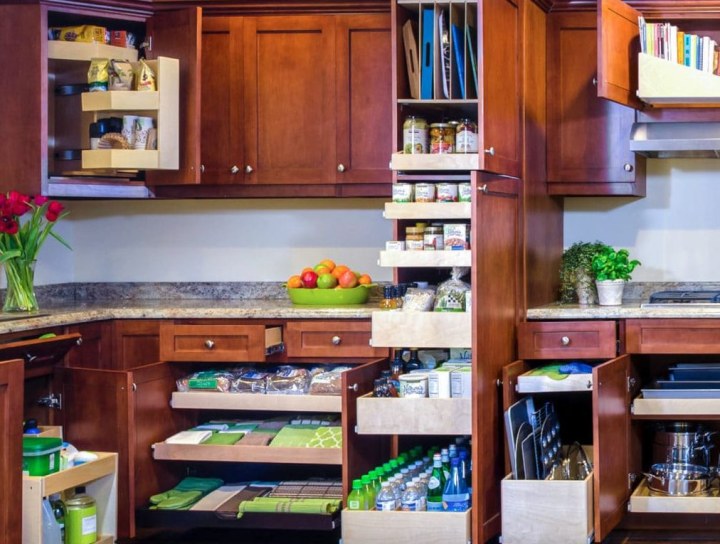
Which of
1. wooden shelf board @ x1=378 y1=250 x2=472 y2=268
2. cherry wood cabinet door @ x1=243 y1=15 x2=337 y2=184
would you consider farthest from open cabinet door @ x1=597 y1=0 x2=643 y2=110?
cherry wood cabinet door @ x1=243 y1=15 x2=337 y2=184

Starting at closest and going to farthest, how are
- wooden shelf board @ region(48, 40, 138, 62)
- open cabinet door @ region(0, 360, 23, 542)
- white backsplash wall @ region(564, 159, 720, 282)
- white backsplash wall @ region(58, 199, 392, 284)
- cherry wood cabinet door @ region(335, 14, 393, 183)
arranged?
open cabinet door @ region(0, 360, 23, 542) → wooden shelf board @ region(48, 40, 138, 62) → cherry wood cabinet door @ region(335, 14, 393, 183) → white backsplash wall @ region(564, 159, 720, 282) → white backsplash wall @ region(58, 199, 392, 284)

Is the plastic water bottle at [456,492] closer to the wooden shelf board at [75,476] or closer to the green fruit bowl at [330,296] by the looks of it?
the green fruit bowl at [330,296]

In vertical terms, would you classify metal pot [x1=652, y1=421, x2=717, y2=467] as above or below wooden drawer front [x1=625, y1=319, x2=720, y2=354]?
below

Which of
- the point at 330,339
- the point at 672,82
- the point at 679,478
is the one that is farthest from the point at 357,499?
the point at 672,82

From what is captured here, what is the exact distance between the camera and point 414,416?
3.86 m

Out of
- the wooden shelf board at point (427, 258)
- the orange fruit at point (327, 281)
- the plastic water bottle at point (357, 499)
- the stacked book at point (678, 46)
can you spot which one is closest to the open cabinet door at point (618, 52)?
the stacked book at point (678, 46)

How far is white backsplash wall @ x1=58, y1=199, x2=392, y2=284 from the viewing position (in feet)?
16.4

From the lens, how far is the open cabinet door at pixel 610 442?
12.3 ft

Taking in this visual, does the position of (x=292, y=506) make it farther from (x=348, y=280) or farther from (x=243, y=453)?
(x=348, y=280)

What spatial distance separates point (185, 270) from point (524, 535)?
2070 mm

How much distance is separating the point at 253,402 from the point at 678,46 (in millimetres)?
2089

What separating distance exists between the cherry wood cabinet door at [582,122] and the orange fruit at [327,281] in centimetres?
96

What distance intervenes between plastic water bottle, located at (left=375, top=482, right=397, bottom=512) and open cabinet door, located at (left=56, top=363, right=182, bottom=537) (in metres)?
0.92

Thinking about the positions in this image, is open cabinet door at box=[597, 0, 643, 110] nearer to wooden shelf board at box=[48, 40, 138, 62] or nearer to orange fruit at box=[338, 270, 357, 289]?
orange fruit at box=[338, 270, 357, 289]
